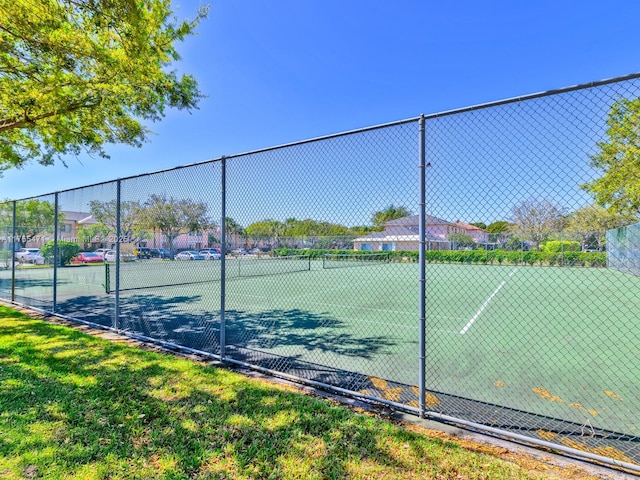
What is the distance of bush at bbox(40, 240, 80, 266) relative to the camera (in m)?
7.67

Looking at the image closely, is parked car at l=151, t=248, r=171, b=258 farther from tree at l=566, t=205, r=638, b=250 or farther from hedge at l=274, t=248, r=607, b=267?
tree at l=566, t=205, r=638, b=250

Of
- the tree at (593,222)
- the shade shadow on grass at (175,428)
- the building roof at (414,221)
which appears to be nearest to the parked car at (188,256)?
the shade shadow on grass at (175,428)

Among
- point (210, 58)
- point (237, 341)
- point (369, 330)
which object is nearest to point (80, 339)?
point (237, 341)

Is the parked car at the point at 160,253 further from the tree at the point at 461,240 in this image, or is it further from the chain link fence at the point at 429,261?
the tree at the point at 461,240

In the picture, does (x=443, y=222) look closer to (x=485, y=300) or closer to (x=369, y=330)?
(x=369, y=330)

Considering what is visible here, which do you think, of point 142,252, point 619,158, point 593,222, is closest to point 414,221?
point 593,222

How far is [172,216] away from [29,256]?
6.63 meters

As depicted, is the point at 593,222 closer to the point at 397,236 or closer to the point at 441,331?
the point at 397,236

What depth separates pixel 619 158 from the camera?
240cm

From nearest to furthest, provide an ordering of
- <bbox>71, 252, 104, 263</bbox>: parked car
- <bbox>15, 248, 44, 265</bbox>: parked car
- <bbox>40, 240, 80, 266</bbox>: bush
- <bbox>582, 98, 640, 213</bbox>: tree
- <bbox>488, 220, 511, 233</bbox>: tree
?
<bbox>582, 98, 640, 213</bbox>: tree
<bbox>488, 220, 511, 233</bbox>: tree
<bbox>40, 240, 80, 266</bbox>: bush
<bbox>71, 252, 104, 263</bbox>: parked car
<bbox>15, 248, 44, 265</bbox>: parked car

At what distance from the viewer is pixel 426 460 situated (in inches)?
89.2

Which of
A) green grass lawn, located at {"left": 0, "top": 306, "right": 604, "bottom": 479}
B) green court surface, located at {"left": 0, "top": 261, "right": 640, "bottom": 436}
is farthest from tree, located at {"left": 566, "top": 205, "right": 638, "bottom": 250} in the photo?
green grass lawn, located at {"left": 0, "top": 306, "right": 604, "bottom": 479}

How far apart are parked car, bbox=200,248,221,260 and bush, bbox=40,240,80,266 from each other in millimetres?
4101

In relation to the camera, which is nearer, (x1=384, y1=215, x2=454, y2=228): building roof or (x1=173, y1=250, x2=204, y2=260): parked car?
(x1=384, y1=215, x2=454, y2=228): building roof
